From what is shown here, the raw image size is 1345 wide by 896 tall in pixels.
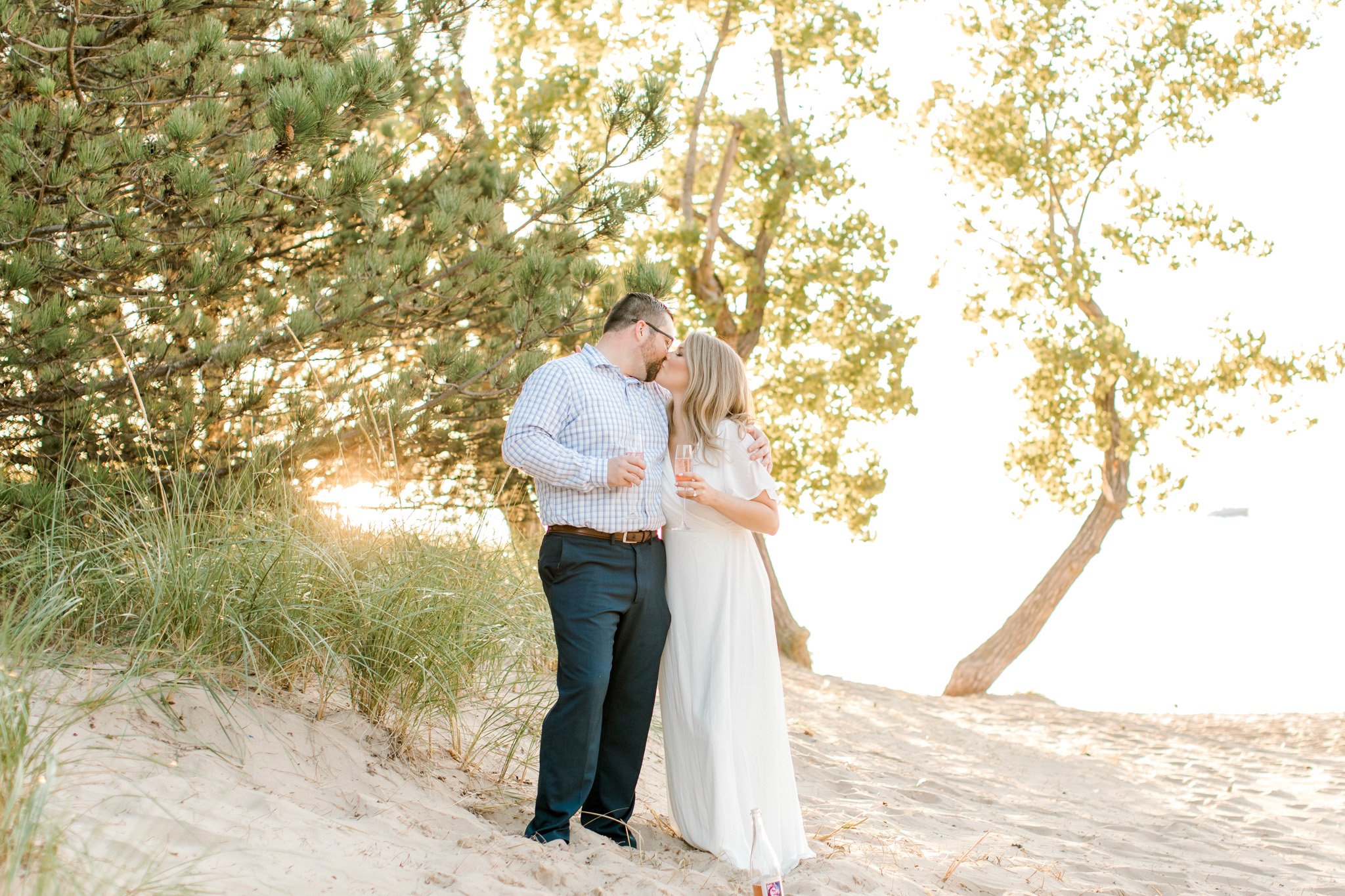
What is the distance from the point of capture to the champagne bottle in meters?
3.03

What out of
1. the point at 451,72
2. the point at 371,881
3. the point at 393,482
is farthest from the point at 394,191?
the point at 371,881

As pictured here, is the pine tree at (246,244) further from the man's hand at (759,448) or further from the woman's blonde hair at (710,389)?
the man's hand at (759,448)

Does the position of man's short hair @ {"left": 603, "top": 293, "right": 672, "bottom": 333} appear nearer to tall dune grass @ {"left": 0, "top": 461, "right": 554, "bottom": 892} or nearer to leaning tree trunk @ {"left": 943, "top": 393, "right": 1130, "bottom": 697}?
tall dune grass @ {"left": 0, "top": 461, "right": 554, "bottom": 892}

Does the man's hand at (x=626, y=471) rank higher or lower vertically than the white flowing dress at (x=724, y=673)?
higher

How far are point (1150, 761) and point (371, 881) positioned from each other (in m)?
6.80

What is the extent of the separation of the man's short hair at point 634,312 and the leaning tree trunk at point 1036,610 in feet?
30.1

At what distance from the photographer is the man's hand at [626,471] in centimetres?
344

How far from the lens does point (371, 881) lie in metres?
2.78

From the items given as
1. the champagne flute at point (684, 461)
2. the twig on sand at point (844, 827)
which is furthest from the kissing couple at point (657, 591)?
the twig on sand at point (844, 827)

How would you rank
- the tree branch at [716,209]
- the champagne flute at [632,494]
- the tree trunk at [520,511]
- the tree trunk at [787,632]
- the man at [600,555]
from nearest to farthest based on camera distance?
the man at [600,555], the champagne flute at [632,494], the tree trunk at [520,511], the tree branch at [716,209], the tree trunk at [787,632]

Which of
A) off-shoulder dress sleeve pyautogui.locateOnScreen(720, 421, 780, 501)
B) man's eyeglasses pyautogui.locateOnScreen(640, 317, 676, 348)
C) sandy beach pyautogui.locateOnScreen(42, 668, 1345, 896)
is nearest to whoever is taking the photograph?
sandy beach pyautogui.locateOnScreen(42, 668, 1345, 896)

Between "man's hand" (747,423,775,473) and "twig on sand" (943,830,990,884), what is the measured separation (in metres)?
1.63

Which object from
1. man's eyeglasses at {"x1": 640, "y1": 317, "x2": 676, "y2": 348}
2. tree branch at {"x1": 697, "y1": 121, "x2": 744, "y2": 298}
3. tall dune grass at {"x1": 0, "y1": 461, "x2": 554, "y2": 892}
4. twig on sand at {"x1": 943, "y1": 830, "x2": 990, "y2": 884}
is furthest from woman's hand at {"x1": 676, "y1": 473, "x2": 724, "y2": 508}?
tree branch at {"x1": 697, "y1": 121, "x2": 744, "y2": 298}

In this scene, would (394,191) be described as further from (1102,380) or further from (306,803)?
(1102,380)
